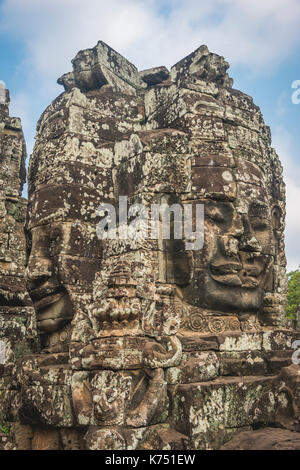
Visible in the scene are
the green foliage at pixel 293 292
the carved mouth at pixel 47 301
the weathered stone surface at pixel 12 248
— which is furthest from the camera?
the green foliage at pixel 293 292

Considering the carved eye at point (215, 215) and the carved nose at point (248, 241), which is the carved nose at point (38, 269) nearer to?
the carved eye at point (215, 215)

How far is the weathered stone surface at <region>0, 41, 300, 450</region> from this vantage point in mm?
4609

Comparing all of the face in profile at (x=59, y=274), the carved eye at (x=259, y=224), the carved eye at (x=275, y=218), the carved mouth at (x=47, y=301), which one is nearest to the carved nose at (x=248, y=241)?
the carved eye at (x=259, y=224)

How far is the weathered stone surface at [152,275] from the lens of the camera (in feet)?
15.1

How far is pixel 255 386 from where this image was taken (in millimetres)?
5102

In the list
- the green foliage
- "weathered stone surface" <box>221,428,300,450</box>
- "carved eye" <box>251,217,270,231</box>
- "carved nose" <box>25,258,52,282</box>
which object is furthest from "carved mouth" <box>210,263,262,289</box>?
the green foliage

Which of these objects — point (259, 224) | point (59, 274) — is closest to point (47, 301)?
point (59, 274)

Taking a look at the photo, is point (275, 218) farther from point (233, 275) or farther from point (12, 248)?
point (12, 248)

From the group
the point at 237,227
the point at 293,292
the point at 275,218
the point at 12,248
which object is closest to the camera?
the point at 237,227

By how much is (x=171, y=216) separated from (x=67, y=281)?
1635 millimetres

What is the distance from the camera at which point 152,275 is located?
5.64 m

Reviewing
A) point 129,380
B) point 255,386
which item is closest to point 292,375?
point 255,386

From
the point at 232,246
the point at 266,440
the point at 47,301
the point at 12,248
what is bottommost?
the point at 266,440

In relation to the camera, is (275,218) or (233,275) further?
(275,218)
